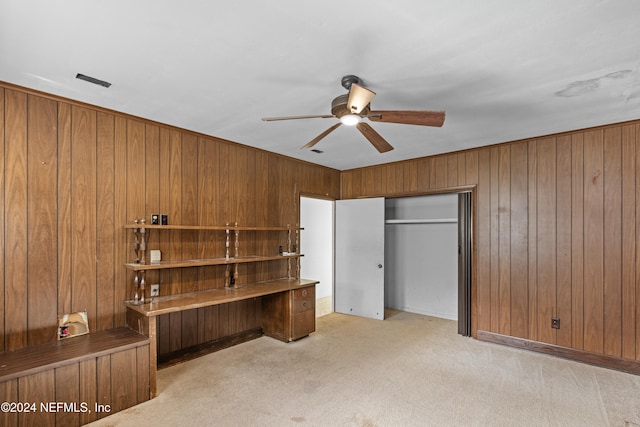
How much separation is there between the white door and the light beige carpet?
46.8 inches

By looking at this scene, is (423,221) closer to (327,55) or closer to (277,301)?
(277,301)

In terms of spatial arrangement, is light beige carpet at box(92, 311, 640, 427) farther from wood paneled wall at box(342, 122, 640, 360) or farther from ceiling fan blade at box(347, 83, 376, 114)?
ceiling fan blade at box(347, 83, 376, 114)

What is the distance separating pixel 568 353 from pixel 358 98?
12.2ft

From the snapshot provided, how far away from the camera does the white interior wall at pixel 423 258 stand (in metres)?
5.33

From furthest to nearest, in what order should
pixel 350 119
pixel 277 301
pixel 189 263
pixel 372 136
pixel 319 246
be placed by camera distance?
pixel 319 246 < pixel 277 301 < pixel 189 263 < pixel 372 136 < pixel 350 119

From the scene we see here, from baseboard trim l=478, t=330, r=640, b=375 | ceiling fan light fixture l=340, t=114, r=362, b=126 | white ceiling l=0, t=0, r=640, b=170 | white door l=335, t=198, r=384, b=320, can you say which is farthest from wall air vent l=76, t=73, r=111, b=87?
baseboard trim l=478, t=330, r=640, b=375

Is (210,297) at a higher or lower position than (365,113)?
lower

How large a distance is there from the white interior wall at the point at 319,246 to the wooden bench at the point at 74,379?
338 cm

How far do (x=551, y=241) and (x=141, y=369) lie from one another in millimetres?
4373

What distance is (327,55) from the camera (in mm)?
2109

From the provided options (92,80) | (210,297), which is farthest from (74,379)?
(92,80)

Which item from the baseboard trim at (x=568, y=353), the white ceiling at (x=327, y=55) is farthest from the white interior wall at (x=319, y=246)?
the white ceiling at (x=327, y=55)

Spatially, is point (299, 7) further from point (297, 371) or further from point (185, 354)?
point (185, 354)

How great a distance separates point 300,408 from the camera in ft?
8.66
